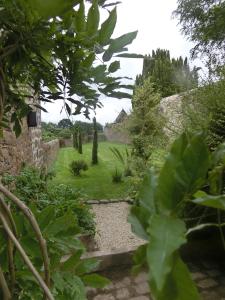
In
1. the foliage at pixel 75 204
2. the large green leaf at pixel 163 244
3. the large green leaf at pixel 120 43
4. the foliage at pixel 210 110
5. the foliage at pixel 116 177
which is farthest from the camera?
the foliage at pixel 116 177

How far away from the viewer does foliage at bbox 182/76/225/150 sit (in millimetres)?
2988

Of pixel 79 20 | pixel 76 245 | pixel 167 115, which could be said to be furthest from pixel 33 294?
pixel 167 115

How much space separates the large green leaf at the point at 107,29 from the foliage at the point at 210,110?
234 cm

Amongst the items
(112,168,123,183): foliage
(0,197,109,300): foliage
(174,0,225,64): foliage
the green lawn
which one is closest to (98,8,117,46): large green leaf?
(0,197,109,300): foliage

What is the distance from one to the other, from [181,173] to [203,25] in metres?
9.84

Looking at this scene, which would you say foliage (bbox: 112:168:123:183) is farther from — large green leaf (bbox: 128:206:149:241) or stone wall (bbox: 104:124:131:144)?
large green leaf (bbox: 128:206:149:241)

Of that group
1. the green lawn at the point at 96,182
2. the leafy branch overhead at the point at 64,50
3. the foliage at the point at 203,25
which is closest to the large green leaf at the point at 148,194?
the leafy branch overhead at the point at 64,50

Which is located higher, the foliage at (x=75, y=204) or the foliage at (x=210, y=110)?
the foliage at (x=210, y=110)

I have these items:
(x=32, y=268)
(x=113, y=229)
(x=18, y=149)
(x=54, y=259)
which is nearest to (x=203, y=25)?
(x=113, y=229)

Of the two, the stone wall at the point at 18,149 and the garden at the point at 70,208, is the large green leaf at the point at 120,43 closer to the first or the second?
the garden at the point at 70,208

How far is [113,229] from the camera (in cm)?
428

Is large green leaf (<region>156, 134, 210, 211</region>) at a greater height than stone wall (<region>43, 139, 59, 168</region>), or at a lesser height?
greater

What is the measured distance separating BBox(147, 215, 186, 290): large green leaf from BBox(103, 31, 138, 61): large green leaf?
0.43 m

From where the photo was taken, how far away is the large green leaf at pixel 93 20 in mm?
499
